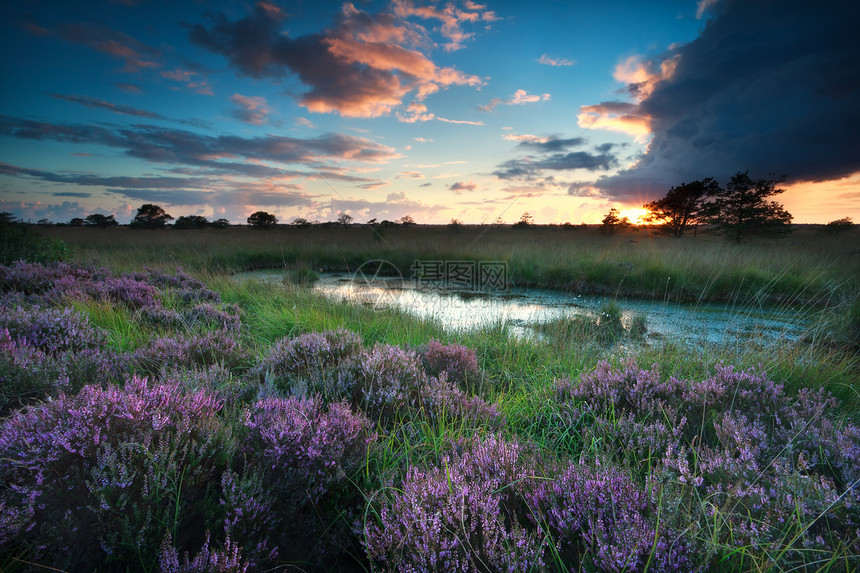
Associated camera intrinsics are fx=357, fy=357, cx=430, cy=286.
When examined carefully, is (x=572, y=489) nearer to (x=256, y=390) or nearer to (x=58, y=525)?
(x=58, y=525)

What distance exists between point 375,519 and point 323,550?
0.27 metres

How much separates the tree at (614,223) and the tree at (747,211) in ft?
23.9

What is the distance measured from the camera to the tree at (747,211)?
2217 centimetres

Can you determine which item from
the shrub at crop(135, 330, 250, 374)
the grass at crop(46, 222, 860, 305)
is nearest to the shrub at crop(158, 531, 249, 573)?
the shrub at crop(135, 330, 250, 374)

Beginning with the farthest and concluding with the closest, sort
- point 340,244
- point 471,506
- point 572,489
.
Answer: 1. point 340,244
2. point 572,489
3. point 471,506

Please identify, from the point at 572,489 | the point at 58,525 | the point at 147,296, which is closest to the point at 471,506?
the point at 572,489

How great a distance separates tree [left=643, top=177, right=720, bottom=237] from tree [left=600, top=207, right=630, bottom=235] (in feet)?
10.1

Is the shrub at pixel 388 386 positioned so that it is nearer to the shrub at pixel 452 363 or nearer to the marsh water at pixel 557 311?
the shrub at pixel 452 363

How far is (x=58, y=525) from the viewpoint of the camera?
133 centimetres

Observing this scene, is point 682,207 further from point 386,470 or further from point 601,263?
point 386,470

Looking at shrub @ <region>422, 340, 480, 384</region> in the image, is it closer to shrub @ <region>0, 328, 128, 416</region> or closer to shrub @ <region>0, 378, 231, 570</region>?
shrub @ <region>0, 378, 231, 570</region>

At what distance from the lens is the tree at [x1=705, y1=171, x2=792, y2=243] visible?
72.7 feet

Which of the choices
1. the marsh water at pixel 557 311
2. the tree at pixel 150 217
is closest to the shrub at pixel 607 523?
the marsh water at pixel 557 311

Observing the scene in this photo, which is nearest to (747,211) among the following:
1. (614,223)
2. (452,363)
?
(614,223)
